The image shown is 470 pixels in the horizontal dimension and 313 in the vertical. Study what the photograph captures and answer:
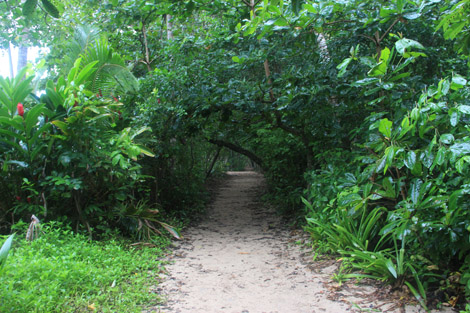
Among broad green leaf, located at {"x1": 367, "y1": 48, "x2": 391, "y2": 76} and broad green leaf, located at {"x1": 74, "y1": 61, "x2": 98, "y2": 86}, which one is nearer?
broad green leaf, located at {"x1": 367, "y1": 48, "x2": 391, "y2": 76}

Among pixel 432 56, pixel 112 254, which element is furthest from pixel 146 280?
pixel 432 56

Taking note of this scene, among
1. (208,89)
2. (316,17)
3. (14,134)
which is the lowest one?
(14,134)

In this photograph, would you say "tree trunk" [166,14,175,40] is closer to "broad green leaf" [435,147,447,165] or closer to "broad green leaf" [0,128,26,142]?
"broad green leaf" [0,128,26,142]

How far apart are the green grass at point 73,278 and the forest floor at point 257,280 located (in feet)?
0.88

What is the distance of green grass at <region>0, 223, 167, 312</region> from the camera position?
8.61 ft

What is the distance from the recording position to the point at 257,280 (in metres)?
3.94

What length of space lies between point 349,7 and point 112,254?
13.9 feet

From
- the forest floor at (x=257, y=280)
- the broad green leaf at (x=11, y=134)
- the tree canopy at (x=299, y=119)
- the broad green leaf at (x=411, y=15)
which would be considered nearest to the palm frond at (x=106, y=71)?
the tree canopy at (x=299, y=119)

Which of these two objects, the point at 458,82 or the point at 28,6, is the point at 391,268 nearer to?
the point at 458,82

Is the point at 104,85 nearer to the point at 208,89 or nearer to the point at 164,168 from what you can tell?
the point at 208,89

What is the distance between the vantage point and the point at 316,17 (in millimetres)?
3988

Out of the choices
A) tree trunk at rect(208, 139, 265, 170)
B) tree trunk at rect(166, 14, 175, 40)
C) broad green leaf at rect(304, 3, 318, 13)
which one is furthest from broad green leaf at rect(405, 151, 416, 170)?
tree trunk at rect(208, 139, 265, 170)

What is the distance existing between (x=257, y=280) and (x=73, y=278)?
1.95 m

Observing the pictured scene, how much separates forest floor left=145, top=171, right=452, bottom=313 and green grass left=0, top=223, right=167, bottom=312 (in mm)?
267
